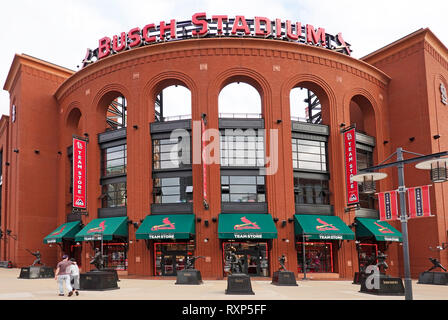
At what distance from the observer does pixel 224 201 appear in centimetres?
3372

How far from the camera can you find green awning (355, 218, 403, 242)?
3419cm

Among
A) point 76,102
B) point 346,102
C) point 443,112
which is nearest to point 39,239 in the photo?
point 76,102

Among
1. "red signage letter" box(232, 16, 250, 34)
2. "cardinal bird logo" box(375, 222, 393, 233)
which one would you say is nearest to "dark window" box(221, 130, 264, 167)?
"red signage letter" box(232, 16, 250, 34)

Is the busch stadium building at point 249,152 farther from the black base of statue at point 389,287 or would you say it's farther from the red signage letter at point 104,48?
the black base of statue at point 389,287

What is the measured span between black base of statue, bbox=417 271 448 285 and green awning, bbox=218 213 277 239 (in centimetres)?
943

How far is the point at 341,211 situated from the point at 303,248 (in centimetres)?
456

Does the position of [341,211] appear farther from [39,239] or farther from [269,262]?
[39,239]

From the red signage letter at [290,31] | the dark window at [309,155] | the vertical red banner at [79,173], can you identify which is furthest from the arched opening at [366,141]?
the vertical red banner at [79,173]

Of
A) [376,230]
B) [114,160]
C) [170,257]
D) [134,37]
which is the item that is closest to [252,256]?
[170,257]

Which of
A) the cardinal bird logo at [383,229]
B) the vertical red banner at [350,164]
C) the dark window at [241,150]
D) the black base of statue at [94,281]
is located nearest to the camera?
the black base of statue at [94,281]

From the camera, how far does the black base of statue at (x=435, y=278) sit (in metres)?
27.2

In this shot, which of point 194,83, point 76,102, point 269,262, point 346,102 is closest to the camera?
point 269,262

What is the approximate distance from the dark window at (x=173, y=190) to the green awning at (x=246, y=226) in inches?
128

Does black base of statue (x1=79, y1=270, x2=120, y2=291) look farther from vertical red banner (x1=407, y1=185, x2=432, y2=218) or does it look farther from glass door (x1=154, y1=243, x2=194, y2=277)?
vertical red banner (x1=407, y1=185, x2=432, y2=218)
